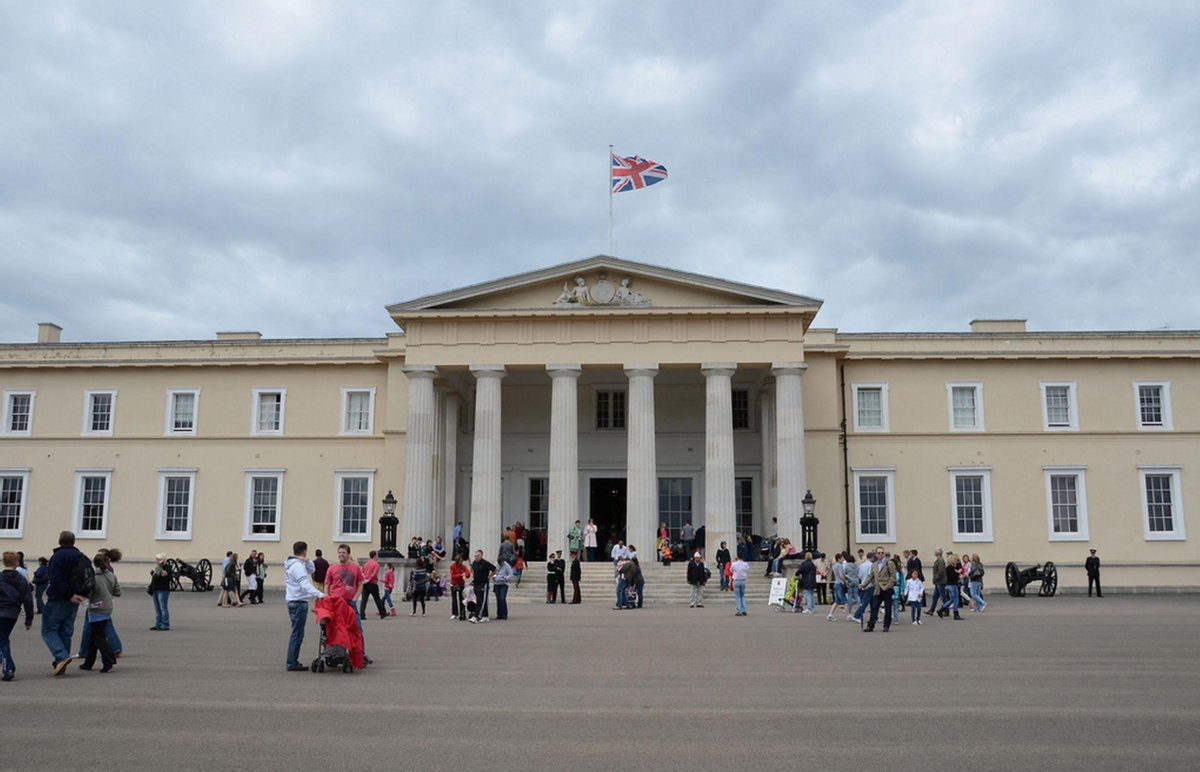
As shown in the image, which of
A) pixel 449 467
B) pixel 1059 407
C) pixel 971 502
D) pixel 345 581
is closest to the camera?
pixel 345 581

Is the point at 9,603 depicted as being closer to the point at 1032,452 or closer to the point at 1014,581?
the point at 1014,581

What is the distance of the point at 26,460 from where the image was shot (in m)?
40.6

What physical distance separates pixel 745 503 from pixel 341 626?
93.8ft

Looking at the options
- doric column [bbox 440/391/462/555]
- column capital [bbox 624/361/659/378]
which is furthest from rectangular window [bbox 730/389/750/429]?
doric column [bbox 440/391/462/555]

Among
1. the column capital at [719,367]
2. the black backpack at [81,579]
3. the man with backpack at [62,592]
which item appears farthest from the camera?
the column capital at [719,367]

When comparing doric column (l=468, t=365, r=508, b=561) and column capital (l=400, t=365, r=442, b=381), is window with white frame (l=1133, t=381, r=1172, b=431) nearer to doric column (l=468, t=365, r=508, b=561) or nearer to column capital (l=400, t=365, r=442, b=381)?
doric column (l=468, t=365, r=508, b=561)

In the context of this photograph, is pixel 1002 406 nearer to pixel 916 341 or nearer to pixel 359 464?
pixel 916 341

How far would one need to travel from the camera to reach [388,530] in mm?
32812

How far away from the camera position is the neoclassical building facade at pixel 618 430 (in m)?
34.7

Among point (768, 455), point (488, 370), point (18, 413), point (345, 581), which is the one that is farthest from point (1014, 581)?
point (18, 413)

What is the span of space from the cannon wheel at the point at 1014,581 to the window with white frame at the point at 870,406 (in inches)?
275

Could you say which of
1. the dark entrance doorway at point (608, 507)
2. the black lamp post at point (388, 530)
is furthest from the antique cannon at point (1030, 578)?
the black lamp post at point (388, 530)

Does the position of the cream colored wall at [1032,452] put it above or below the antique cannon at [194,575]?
above

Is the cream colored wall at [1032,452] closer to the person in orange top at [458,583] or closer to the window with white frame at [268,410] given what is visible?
the person in orange top at [458,583]
